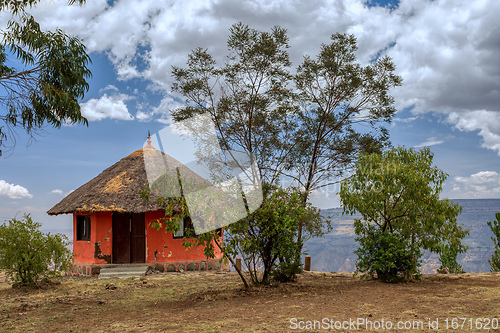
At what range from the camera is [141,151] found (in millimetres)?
19031

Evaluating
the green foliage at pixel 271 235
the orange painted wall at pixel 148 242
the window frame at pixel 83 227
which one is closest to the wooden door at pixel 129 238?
the orange painted wall at pixel 148 242

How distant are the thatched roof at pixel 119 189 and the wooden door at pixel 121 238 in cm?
89

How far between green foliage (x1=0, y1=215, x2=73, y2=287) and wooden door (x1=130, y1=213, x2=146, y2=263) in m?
3.88

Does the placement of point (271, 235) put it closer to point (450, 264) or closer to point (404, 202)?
point (404, 202)

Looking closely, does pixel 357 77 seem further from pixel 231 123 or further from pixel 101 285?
pixel 101 285

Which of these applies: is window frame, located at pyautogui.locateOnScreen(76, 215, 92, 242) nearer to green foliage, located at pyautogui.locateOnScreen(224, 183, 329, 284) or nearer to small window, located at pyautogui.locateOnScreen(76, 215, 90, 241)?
small window, located at pyautogui.locateOnScreen(76, 215, 90, 241)

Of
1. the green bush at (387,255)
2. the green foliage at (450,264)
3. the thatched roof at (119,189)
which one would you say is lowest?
the green foliage at (450,264)

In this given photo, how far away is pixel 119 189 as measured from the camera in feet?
52.3

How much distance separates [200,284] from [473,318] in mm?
7635

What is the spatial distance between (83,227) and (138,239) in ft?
8.72

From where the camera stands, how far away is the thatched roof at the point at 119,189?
14916mm

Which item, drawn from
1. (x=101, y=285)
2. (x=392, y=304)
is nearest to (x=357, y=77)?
(x=392, y=304)

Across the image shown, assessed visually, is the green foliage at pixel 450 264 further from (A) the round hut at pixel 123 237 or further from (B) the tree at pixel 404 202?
(A) the round hut at pixel 123 237

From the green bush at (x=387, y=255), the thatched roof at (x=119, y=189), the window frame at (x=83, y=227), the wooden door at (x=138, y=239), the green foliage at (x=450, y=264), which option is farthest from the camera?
the window frame at (x=83, y=227)
